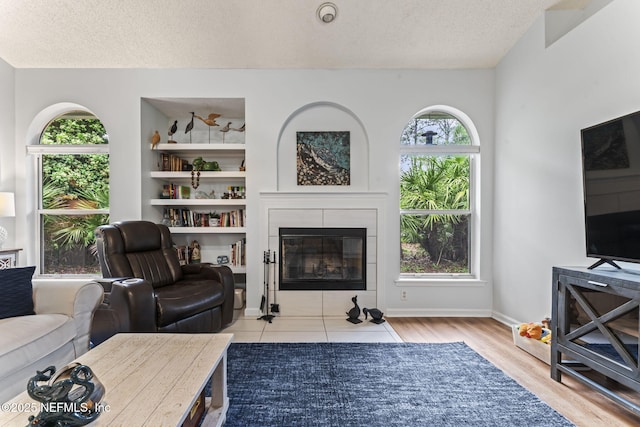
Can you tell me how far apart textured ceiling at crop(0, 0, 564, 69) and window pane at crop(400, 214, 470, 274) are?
174cm

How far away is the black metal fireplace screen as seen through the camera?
3652mm

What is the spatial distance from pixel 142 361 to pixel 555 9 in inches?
161

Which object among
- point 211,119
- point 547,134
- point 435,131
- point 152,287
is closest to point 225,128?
point 211,119

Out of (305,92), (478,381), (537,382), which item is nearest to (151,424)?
(478,381)

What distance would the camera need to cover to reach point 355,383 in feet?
6.93

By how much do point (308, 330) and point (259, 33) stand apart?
2926 millimetres

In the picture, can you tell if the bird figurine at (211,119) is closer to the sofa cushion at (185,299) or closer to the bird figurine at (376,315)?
the sofa cushion at (185,299)

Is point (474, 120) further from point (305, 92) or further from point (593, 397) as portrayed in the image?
point (593, 397)

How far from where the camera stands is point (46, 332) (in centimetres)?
185

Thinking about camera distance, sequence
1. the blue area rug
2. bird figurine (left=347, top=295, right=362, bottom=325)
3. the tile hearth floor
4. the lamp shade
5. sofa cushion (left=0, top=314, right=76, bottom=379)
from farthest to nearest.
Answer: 1. bird figurine (left=347, top=295, right=362, bottom=325)
2. the lamp shade
3. the tile hearth floor
4. the blue area rug
5. sofa cushion (left=0, top=314, right=76, bottom=379)

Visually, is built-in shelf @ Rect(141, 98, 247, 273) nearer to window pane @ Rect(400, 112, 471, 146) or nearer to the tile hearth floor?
the tile hearth floor

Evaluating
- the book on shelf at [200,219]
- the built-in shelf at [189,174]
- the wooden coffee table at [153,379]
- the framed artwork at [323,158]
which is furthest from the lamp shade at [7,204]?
the framed artwork at [323,158]

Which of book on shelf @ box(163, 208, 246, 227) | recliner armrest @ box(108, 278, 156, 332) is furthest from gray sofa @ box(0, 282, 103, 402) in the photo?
book on shelf @ box(163, 208, 246, 227)

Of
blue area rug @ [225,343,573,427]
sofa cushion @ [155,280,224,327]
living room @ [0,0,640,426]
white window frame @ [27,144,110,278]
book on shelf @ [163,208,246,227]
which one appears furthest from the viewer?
book on shelf @ [163,208,246,227]
